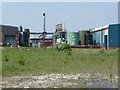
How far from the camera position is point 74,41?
82.9 m

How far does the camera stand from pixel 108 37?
68.2 metres

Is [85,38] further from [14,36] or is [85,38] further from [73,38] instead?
[14,36]

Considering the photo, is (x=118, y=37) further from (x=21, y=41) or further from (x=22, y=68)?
(x=22, y=68)

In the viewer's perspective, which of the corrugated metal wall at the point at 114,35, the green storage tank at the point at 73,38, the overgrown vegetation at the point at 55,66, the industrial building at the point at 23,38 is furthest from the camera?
the industrial building at the point at 23,38

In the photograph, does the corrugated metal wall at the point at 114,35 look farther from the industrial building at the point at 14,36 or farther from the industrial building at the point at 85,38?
the industrial building at the point at 14,36

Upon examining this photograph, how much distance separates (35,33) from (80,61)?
77928 mm

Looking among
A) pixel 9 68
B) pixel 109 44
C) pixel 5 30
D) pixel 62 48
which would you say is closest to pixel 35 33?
pixel 5 30

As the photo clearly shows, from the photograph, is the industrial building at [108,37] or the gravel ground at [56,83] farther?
the industrial building at [108,37]

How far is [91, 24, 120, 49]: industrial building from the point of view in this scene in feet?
207

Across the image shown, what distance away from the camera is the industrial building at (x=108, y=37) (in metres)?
63.0

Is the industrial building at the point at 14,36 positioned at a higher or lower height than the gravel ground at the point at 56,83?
higher

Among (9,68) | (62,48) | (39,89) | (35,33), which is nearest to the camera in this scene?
(39,89)

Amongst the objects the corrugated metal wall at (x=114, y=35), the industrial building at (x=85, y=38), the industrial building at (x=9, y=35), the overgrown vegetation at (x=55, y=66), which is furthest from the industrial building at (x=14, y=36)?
the overgrown vegetation at (x=55, y=66)

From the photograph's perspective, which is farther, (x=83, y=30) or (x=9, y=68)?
(x=83, y=30)
